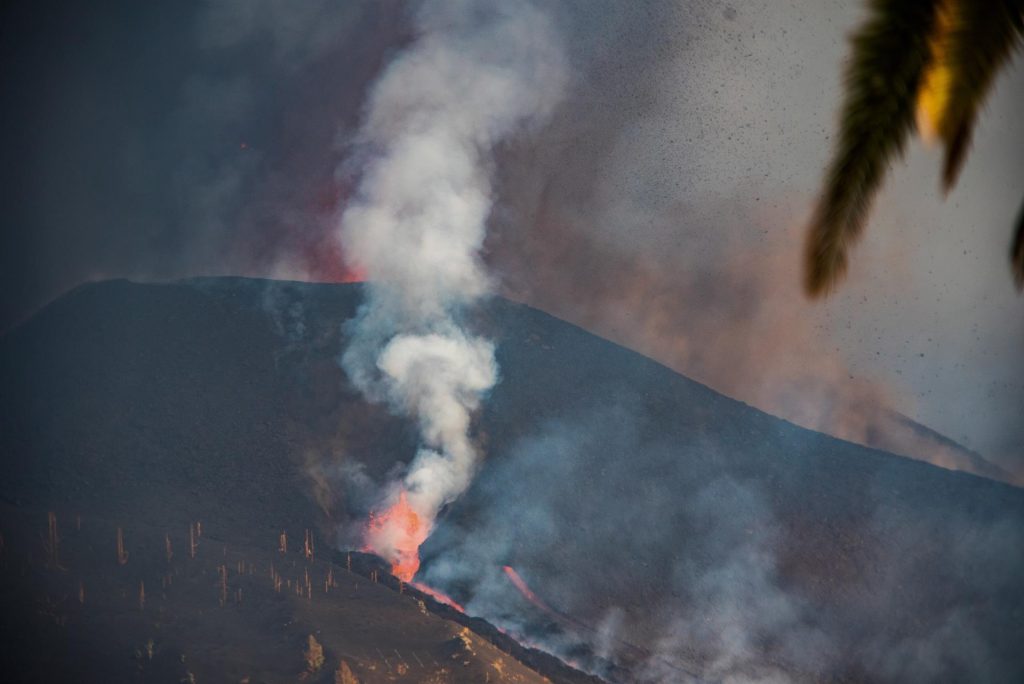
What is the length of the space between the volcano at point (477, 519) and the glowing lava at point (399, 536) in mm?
392

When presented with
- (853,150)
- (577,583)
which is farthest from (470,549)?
(853,150)

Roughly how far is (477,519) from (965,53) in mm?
17386

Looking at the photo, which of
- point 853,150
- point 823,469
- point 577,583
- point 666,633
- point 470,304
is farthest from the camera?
point 470,304

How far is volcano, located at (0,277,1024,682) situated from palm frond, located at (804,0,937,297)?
36.5 feet

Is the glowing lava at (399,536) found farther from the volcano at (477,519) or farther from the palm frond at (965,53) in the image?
the palm frond at (965,53)

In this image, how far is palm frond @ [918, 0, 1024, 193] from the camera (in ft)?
10.4

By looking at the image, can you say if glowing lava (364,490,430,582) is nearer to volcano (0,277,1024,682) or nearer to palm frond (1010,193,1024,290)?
volcano (0,277,1024,682)

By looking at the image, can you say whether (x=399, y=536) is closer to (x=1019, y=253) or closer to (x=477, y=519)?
(x=477, y=519)

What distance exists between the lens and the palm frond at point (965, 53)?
10.4 feet

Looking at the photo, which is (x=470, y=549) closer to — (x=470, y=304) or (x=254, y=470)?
(x=254, y=470)

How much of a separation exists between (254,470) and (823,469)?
16.6 m

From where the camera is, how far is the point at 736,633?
54.5 ft

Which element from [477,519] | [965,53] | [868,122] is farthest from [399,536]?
[965,53]

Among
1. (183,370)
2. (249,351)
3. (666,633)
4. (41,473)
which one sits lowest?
(41,473)
